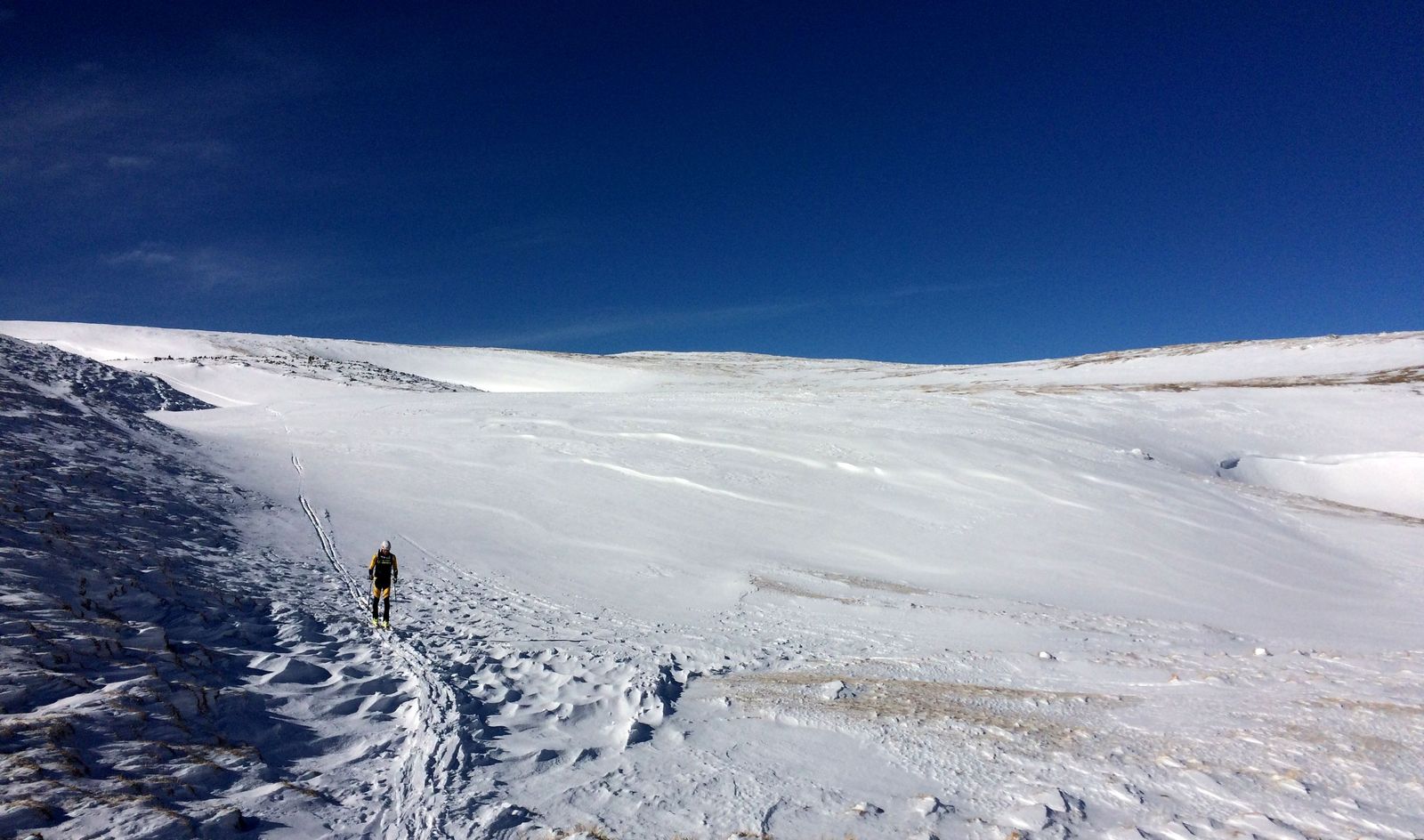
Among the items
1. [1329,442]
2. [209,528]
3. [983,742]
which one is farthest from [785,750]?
[1329,442]

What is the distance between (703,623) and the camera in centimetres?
968

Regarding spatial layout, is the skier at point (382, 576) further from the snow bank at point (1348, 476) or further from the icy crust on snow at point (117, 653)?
the snow bank at point (1348, 476)

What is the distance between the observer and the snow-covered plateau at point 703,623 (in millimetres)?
4844

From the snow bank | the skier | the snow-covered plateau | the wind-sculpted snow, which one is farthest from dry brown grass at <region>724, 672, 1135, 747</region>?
the snow bank

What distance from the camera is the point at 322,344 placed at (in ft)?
174

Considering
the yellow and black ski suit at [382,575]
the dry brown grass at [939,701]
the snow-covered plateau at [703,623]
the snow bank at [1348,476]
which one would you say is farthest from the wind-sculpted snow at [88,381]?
the snow bank at [1348,476]

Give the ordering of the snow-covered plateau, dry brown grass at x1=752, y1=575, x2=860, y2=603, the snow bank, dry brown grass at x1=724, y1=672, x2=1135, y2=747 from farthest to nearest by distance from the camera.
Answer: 1. the snow bank
2. dry brown grass at x1=752, y1=575, x2=860, y2=603
3. dry brown grass at x1=724, y1=672, x2=1135, y2=747
4. the snow-covered plateau

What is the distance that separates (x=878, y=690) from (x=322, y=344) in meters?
55.4

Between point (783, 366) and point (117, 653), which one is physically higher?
point (783, 366)

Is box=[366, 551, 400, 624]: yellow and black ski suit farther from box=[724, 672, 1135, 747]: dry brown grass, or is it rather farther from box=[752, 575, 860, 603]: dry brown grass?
box=[752, 575, 860, 603]: dry brown grass

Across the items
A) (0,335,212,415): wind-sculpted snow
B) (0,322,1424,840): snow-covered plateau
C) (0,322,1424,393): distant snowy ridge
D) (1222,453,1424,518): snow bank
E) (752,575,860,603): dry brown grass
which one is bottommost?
(752,575,860,603): dry brown grass

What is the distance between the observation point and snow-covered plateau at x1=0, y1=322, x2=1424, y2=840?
15.9ft

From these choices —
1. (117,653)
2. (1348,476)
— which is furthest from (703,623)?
(1348,476)

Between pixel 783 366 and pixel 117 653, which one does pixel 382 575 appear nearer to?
pixel 117 653
